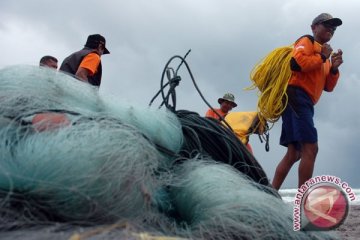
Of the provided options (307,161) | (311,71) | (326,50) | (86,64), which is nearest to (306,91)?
(311,71)

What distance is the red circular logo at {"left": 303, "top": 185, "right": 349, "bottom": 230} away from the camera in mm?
1661

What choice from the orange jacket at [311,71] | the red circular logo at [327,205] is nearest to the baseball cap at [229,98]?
the orange jacket at [311,71]

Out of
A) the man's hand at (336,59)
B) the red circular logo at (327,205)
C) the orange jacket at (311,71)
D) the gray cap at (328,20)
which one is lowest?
the red circular logo at (327,205)

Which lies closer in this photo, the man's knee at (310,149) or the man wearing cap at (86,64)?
the man's knee at (310,149)

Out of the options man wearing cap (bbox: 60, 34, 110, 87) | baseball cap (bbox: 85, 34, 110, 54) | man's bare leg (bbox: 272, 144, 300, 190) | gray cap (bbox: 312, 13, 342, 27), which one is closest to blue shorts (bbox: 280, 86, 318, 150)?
man's bare leg (bbox: 272, 144, 300, 190)

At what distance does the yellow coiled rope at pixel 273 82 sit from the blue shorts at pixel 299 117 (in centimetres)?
6

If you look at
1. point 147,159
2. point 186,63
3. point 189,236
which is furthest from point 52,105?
point 186,63

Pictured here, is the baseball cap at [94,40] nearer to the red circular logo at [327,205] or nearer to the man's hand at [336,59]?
the man's hand at [336,59]

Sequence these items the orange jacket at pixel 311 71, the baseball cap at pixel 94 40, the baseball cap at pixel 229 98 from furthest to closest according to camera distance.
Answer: the baseball cap at pixel 229 98, the baseball cap at pixel 94 40, the orange jacket at pixel 311 71

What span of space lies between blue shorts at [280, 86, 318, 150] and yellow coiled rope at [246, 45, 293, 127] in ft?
0.19

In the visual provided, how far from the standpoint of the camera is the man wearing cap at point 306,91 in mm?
3717

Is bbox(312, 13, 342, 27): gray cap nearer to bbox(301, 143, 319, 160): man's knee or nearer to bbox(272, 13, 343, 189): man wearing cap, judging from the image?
bbox(272, 13, 343, 189): man wearing cap

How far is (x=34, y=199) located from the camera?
1206 mm

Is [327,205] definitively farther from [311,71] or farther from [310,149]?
[311,71]
